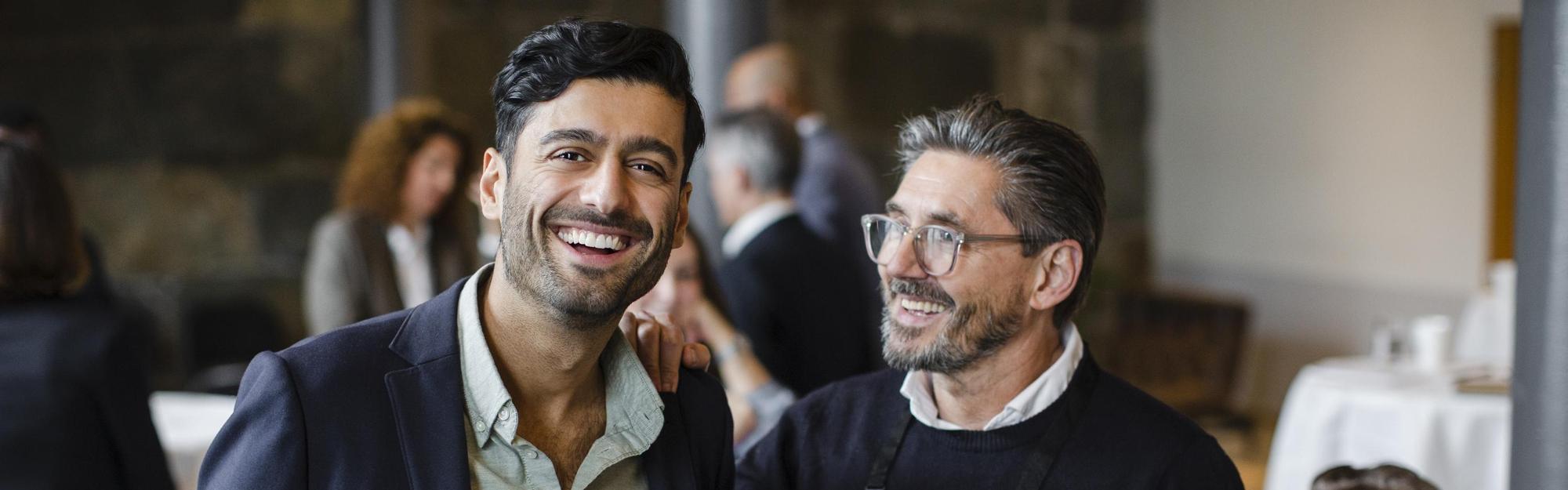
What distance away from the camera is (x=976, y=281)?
219cm

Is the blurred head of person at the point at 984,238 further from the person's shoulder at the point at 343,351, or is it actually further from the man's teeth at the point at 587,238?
the person's shoulder at the point at 343,351

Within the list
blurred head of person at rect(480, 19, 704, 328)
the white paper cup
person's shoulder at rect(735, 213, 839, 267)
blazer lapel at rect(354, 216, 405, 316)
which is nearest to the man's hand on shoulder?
blurred head of person at rect(480, 19, 704, 328)

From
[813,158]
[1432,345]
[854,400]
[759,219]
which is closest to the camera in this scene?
[854,400]

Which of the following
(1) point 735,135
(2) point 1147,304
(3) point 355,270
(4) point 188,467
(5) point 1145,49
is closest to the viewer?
(4) point 188,467

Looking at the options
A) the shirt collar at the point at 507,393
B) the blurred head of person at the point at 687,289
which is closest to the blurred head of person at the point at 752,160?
the blurred head of person at the point at 687,289

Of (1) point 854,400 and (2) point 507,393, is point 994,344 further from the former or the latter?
(2) point 507,393

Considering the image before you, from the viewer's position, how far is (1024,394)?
2156 millimetres

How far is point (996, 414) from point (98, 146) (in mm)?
6598

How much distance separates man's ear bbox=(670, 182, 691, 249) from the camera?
5.78ft

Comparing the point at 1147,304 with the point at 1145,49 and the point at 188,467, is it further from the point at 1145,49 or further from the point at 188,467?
the point at 188,467

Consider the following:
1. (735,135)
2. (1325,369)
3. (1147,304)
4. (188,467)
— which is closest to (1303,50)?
(1147,304)

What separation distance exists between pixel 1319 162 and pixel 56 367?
7.83 m

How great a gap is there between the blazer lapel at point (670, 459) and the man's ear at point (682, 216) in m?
0.24

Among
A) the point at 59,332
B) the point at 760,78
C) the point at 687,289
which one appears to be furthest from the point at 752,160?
the point at 59,332
